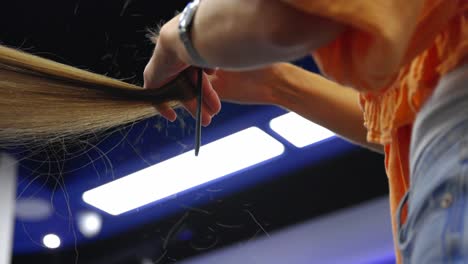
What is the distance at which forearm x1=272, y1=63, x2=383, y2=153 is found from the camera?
2.76 feet

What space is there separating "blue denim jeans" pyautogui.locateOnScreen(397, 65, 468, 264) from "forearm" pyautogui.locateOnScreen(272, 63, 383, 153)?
319 millimetres

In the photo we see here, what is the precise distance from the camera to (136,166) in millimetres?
1762

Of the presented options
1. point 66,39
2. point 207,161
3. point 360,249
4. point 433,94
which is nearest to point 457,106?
point 433,94

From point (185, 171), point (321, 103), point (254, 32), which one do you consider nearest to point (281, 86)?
point (321, 103)

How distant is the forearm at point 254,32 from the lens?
47 cm

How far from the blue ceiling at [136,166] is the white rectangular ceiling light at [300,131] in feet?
0.09

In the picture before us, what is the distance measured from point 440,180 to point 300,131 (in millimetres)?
1744

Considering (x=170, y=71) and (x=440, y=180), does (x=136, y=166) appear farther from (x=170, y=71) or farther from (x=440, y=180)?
(x=440, y=180)

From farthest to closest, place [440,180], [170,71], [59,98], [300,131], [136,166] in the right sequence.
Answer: [300,131]
[136,166]
[59,98]
[170,71]
[440,180]

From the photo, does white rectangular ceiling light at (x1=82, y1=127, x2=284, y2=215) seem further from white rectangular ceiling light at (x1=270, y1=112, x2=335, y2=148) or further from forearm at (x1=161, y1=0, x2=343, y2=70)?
forearm at (x1=161, y1=0, x2=343, y2=70)

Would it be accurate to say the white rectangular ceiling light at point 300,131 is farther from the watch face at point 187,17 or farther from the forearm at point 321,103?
the watch face at point 187,17

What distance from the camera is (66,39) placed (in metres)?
1.51

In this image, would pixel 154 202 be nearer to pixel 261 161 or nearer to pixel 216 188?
pixel 216 188

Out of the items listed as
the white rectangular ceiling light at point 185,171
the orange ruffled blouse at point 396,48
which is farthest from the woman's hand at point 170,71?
the white rectangular ceiling light at point 185,171
